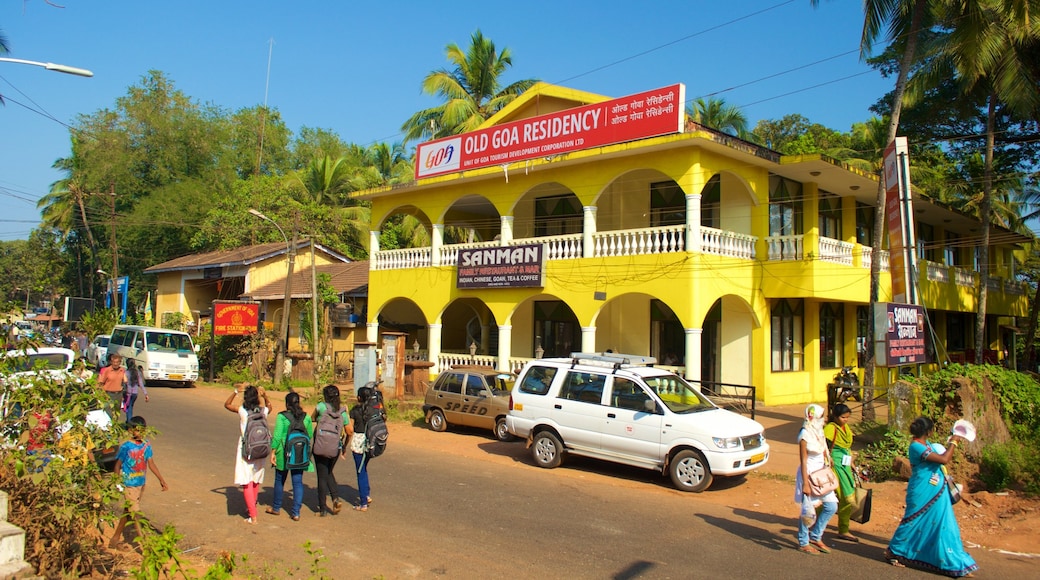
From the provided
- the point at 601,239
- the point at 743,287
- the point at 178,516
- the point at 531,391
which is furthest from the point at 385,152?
the point at 178,516

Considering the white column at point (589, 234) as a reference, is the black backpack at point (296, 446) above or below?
below

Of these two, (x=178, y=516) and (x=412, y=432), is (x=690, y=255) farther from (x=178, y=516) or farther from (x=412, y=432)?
(x=178, y=516)

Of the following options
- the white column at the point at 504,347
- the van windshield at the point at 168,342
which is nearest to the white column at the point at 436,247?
the white column at the point at 504,347

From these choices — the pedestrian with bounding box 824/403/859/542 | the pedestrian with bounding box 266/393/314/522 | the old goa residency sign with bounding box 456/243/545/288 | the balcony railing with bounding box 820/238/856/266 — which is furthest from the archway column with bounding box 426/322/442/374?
the pedestrian with bounding box 824/403/859/542

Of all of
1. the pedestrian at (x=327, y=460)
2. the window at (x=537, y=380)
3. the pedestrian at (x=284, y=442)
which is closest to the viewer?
the pedestrian at (x=284, y=442)

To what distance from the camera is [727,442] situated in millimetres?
9977

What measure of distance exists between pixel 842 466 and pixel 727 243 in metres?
10.7

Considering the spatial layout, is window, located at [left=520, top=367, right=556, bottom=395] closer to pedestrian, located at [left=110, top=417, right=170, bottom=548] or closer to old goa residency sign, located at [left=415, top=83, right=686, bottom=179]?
pedestrian, located at [left=110, top=417, right=170, bottom=548]

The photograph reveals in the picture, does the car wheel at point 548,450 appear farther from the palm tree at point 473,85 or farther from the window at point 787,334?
the palm tree at point 473,85

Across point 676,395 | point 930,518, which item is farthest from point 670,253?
point 930,518

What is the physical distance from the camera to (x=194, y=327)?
111 ft

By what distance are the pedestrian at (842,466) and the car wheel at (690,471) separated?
230 cm

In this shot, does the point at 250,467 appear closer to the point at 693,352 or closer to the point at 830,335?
the point at 693,352

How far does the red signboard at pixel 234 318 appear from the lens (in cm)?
2508
